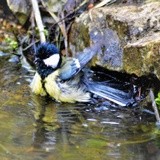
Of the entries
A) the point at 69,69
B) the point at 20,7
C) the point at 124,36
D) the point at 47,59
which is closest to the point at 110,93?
the point at 69,69

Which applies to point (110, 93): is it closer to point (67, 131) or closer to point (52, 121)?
point (52, 121)

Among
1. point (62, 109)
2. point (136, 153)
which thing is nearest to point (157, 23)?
point (62, 109)

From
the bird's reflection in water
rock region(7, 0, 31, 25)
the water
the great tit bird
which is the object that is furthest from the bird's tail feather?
rock region(7, 0, 31, 25)

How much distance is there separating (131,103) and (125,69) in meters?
0.30

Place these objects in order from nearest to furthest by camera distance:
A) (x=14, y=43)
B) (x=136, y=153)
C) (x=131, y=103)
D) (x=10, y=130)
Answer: (x=136, y=153), (x=10, y=130), (x=131, y=103), (x=14, y=43)

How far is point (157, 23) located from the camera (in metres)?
4.38

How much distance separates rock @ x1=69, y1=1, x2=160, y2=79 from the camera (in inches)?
159

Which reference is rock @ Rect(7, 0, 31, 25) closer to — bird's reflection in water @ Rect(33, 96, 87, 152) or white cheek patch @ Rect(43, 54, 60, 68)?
white cheek patch @ Rect(43, 54, 60, 68)

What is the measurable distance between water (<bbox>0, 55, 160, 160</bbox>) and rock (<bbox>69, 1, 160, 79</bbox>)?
1.46 feet

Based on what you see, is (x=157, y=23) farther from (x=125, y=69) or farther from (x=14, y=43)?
(x=14, y=43)

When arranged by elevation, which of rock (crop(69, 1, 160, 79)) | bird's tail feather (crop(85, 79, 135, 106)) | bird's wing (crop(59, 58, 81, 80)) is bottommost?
bird's tail feather (crop(85, 79, 135, 106))

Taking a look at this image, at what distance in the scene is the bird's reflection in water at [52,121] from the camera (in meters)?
3.45

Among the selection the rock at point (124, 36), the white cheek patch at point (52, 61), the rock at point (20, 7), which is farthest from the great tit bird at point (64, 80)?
the rock at point (20, 7)

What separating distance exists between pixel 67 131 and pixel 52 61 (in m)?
1.12
